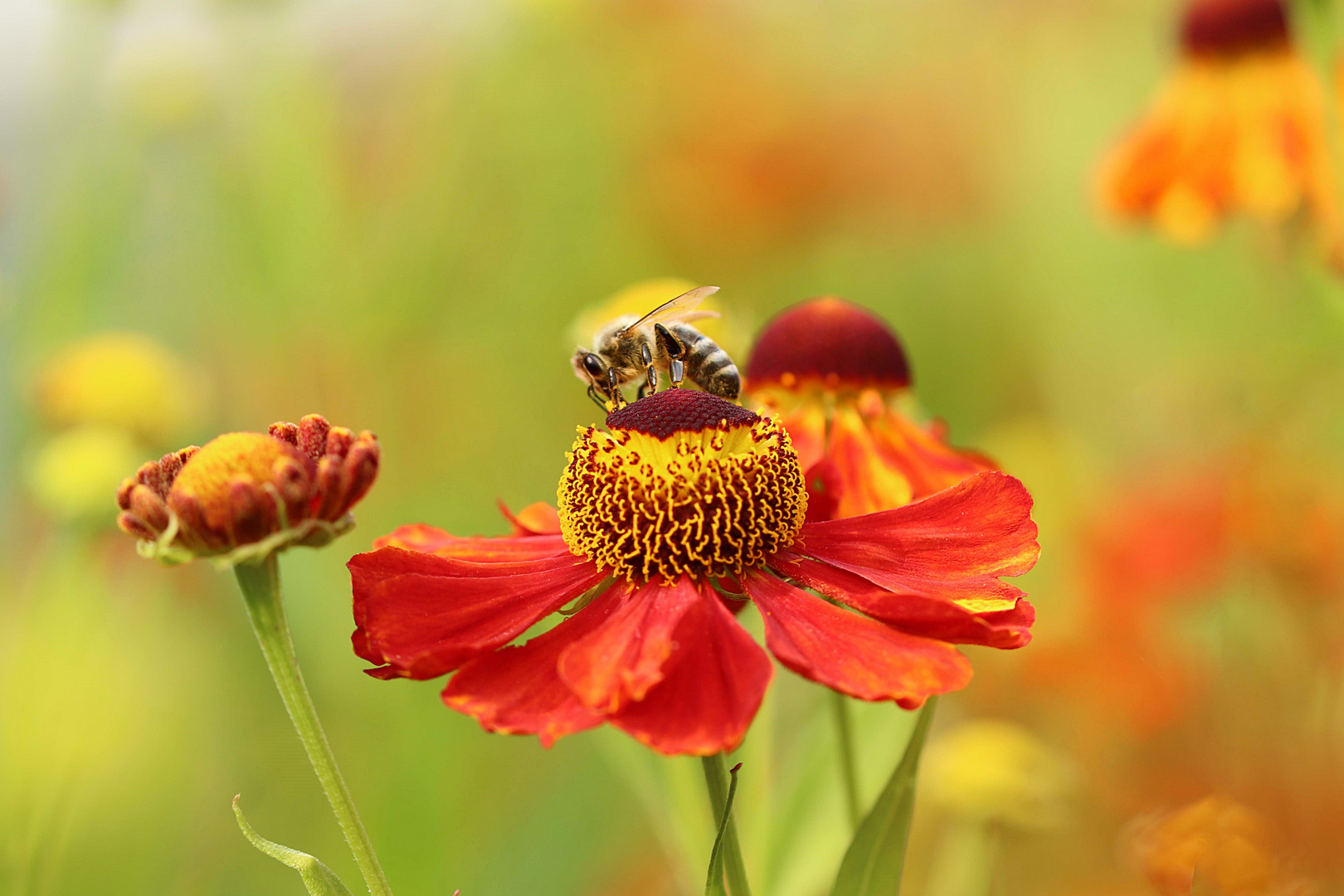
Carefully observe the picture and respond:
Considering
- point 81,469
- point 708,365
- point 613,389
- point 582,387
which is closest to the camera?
point 708,365

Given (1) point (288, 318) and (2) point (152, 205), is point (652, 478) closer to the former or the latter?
(1) point (288, 318)

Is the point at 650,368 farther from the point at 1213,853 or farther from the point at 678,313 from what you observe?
the point at 1213,853

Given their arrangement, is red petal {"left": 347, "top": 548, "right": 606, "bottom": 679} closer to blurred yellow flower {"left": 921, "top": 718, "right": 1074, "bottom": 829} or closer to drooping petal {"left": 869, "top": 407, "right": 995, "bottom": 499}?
drooping petal {"left": 869, "top": 407, "right": 995, "bottom": 499}

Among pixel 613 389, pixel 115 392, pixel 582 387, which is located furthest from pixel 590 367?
pixel 582 387

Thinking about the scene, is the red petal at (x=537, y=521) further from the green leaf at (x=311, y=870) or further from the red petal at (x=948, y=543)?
the green leaf at (x=311, y=870)

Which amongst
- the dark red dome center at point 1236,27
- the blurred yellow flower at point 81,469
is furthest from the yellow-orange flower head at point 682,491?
the dark red dome center at point 1236,27

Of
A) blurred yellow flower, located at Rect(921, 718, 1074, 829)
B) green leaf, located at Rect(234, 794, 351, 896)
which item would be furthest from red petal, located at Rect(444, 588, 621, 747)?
blurred yellow flower, located at Rect(921, 718, 1074, 829)

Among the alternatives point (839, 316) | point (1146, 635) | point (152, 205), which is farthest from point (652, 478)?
point (152, 205)
